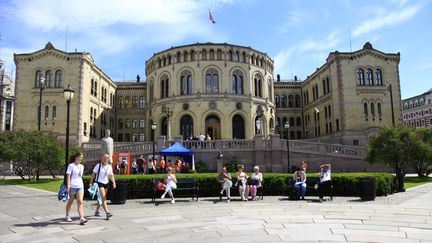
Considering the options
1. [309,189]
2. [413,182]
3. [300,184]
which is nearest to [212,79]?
[413,182]

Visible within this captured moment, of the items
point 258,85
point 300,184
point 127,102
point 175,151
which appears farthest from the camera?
point 127,102

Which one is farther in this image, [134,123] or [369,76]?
[134,123]

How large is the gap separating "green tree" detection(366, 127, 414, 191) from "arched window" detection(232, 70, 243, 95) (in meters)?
24.3

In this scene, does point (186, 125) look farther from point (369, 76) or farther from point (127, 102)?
point (369, 76)

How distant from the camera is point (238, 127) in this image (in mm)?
50531

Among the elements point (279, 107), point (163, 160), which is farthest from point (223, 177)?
point (279, 107)

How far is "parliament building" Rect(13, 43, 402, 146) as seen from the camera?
4759 centimetres

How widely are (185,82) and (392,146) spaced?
30599 millimetres

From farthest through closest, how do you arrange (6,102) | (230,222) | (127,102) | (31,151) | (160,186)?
(6,102) → (127,102) → (31,151) → (160,186) → (230,222)

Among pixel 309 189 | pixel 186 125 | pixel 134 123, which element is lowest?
pixel 309 189

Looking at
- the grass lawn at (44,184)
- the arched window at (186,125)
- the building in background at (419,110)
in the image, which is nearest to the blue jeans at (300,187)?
the grass lawn at (44,184)

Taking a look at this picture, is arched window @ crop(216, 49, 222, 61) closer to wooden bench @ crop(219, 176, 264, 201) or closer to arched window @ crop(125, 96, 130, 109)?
arched window @ crop(125, 96, 130, 109)

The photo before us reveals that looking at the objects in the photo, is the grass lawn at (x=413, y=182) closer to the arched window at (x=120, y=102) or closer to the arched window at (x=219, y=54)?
the arched window at (x=219, y=54)

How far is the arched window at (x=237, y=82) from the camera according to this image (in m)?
51.2
